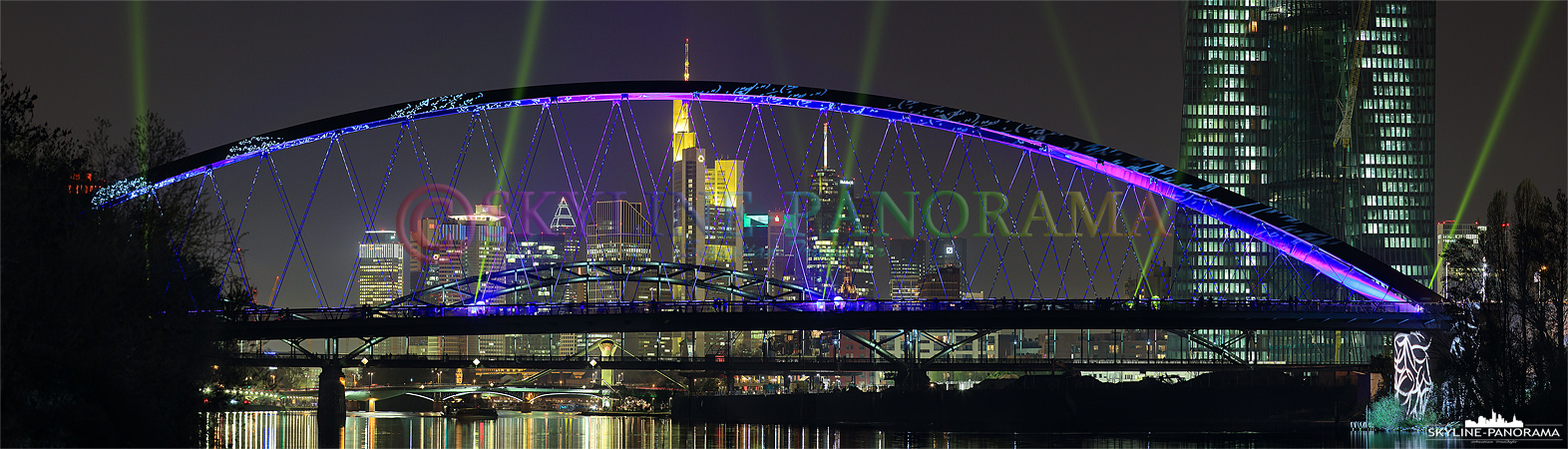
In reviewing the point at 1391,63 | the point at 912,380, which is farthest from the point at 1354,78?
the point at 912,380

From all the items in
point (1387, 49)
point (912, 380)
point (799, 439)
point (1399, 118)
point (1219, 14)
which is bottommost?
point (799, 439)

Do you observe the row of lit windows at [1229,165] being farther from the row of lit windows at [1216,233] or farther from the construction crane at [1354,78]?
the construction crane at [1354,78]

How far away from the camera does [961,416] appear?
90375mm

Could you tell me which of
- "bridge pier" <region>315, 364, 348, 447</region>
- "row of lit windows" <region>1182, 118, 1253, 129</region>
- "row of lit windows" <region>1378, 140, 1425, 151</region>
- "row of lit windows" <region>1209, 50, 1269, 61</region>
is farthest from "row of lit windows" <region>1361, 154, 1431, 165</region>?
"bridge pier" <region>315, 364, 348, 447</region>

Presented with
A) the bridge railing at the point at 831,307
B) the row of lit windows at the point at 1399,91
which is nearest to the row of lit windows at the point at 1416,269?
the row of lit windows at the point at 1399,91

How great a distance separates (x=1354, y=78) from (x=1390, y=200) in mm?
15411

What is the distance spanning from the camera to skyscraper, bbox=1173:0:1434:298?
17875 cm

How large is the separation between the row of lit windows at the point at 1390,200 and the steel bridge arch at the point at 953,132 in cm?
10431

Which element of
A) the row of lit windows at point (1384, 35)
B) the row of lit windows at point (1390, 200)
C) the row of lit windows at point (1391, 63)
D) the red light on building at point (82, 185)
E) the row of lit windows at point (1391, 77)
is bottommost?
the red light on building at point (82, 185)

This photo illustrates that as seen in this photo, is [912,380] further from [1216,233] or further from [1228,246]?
[1216,233]

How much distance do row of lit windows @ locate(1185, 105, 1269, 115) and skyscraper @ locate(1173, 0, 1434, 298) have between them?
6.9 inches

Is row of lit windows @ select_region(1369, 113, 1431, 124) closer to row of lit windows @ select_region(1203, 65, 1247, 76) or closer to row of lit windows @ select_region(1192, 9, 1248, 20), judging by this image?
row of lit windows @ select_region(1203, 65, 1247, 76)

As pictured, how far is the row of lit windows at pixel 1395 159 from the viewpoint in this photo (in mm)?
179000

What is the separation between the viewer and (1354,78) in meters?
181
